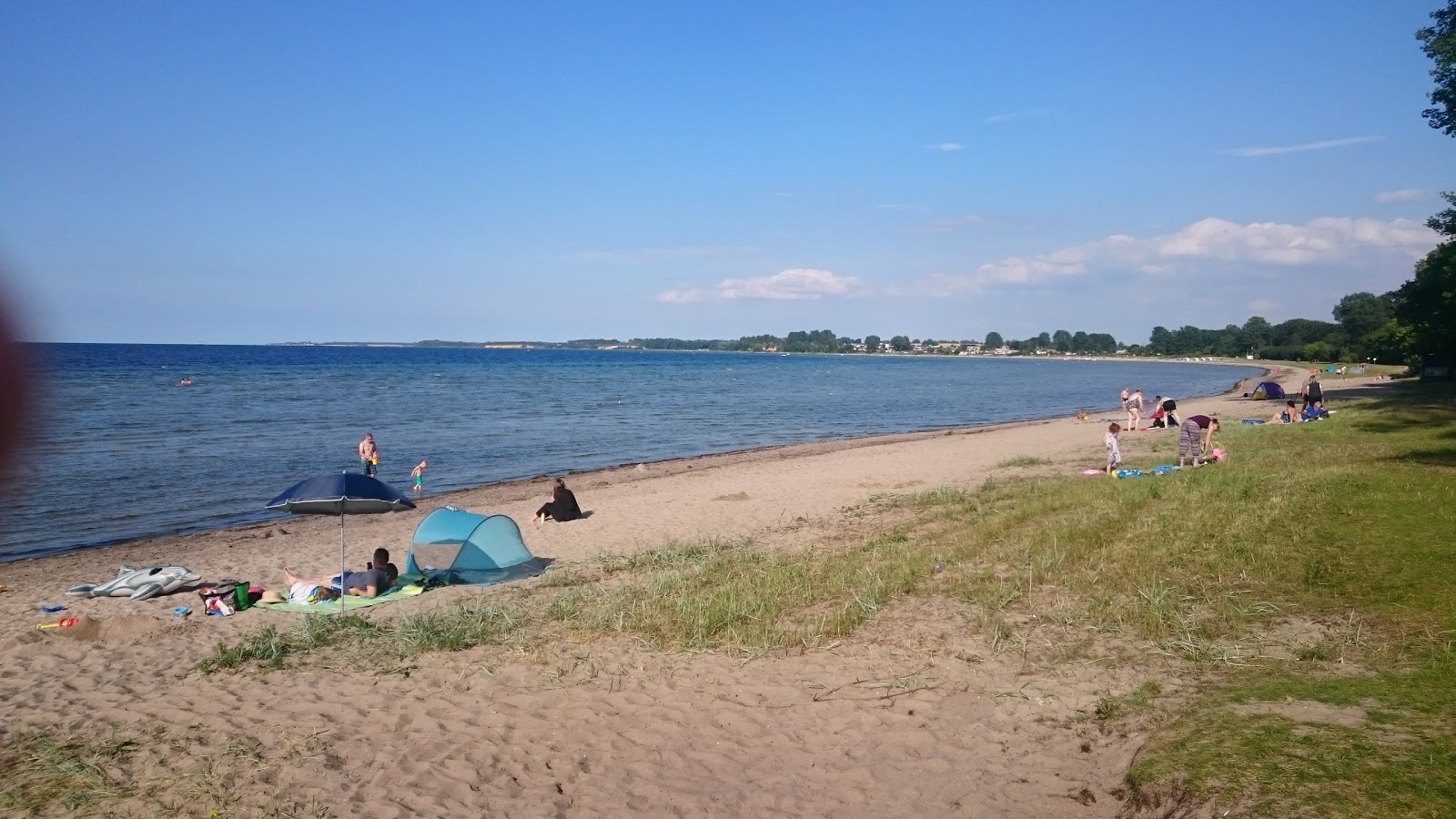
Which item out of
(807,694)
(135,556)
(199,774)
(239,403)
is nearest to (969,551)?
(807,694)

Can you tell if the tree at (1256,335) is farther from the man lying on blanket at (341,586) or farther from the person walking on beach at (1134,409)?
the man lying on blanket at (341,586)

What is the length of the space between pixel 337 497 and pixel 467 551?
2.18 m

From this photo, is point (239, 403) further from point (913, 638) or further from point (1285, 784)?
point (1285, 784)

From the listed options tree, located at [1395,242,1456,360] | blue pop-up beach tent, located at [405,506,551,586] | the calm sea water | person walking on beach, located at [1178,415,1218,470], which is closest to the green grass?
the calm sea water

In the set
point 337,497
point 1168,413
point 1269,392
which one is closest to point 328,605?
point 337,497

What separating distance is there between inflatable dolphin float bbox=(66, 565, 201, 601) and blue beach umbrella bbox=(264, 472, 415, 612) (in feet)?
6.19

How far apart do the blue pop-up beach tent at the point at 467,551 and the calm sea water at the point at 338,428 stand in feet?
15.7

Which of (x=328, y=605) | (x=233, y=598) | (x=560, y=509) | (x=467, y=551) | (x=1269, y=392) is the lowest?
(x=328, y=605)

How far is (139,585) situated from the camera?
12852 mm

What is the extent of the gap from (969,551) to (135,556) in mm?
13790

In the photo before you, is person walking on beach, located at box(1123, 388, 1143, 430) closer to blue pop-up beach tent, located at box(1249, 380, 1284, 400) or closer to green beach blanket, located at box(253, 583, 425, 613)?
blue pop-up beach tent, located at box(1249, 380, 1284, 400)

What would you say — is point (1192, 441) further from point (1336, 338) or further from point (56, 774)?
point (1336, 338)

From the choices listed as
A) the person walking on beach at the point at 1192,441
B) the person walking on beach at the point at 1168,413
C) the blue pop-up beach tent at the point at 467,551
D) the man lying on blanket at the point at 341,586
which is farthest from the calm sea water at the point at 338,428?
the person walking on beach at the point at 1192,441

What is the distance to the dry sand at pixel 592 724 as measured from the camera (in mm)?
6758
